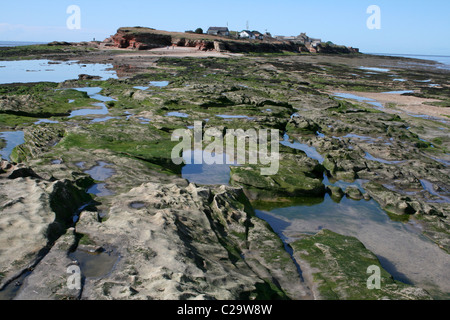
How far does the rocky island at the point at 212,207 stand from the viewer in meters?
5.34

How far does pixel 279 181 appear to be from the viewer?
1095cm

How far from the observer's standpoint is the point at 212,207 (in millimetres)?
8008

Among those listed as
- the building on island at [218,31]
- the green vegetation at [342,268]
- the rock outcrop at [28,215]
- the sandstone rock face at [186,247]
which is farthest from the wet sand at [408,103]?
the building on island at [218,31]

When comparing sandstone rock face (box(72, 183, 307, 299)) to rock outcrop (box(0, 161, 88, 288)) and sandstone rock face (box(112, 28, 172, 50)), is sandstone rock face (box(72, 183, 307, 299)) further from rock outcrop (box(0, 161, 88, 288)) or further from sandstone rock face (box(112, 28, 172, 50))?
sandstone rock face (box(112, 28, 172, 50))

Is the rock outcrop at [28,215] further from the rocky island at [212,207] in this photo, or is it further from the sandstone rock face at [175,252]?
the sandstone rock face at [175,252]

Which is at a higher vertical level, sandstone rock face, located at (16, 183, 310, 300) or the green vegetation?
sandstone rock face, located at (16, 183, 310, 300)

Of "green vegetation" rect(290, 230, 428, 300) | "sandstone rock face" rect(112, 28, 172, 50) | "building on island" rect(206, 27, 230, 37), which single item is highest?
"building on island" rect(206, 27, 230, 37)

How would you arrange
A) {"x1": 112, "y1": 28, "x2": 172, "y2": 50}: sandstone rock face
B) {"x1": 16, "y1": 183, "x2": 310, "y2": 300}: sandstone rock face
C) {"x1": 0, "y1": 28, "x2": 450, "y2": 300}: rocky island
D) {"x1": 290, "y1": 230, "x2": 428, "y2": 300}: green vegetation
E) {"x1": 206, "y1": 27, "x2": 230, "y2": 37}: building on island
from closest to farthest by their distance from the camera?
{"x1": 16, "y1": 183, "x2": 310, "y2": 300}: sandstone rock face, {"x1": 0, "y1": 28, "x2": 450, "y2": 300}: rocky island, {"x1": 290, "y1": 230, "x2": 428, "y2": 300}: green vegetation, {"x1": 112, "y1": 28, "x2": 172, "y2": 50}: sandstone rock face, {"x1": 206, "y1": 27, "x2": 230, "y2": 37}: building on island

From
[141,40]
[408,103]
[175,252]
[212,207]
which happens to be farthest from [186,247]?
[141,40]

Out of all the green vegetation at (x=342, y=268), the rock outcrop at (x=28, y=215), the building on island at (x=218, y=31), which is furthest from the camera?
the building on island at (x=218, y=31)

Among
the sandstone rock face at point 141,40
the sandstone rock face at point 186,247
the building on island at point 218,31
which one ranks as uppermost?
the building on island at point 218,31

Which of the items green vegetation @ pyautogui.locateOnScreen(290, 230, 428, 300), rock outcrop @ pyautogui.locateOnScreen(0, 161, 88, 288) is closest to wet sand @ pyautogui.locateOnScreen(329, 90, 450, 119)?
green vegetation @ pyautogui.locateOnScreen(290, 230, 428, 300)

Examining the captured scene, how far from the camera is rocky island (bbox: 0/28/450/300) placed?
534 cm
